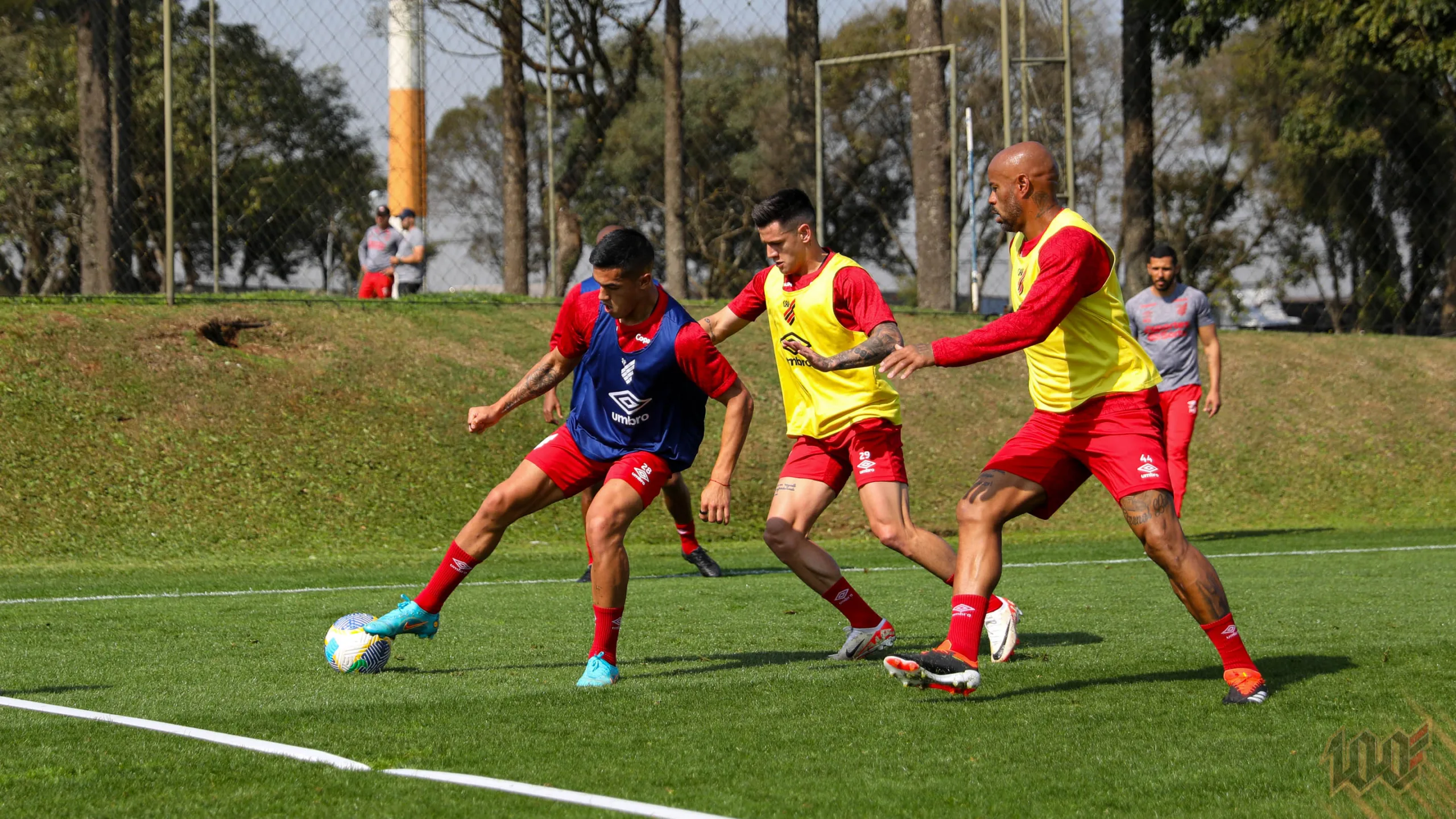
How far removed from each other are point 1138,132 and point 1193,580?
837 inches

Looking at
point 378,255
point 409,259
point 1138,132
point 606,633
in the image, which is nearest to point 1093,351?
point 606,633

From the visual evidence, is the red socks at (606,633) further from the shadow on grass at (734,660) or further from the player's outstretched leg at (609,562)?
the shadow on grass at (734,660)

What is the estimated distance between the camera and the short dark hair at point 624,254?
19.8 ft

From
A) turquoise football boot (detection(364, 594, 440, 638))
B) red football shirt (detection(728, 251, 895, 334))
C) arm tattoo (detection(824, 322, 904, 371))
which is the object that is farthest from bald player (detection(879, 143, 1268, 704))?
turquoise football boot (detection(364, 594, 440, 638))

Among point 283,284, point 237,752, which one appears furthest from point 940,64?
point 237,752

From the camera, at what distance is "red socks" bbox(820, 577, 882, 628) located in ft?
21.9

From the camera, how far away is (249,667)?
20.9ft

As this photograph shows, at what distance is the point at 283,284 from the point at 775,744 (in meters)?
15.2

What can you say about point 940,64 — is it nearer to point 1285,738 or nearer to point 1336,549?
point 1336,549

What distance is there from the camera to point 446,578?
6.41 m

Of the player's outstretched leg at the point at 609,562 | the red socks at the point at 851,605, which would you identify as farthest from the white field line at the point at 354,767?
the red socks at the point at 851,605

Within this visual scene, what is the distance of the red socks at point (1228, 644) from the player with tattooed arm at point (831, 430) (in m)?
1.16

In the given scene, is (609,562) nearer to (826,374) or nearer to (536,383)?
(536,383)

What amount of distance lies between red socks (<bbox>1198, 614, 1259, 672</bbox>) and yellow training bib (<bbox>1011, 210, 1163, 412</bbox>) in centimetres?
96
